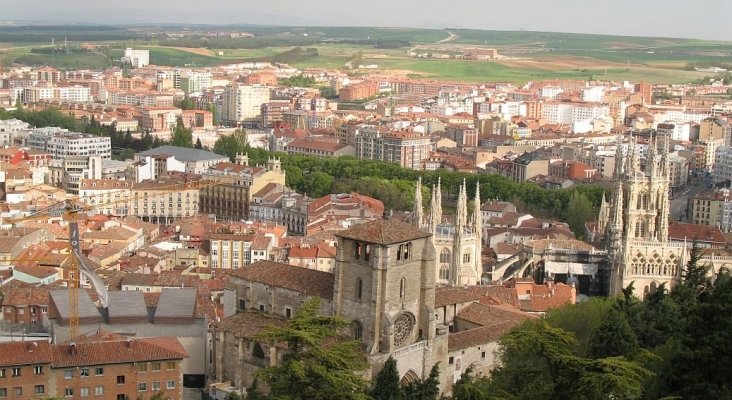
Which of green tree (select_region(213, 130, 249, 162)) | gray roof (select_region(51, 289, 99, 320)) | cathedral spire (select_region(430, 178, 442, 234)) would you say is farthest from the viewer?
green tree (select_region(213, 130, 249, 162))

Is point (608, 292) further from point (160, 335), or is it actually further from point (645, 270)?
point (160, 335)

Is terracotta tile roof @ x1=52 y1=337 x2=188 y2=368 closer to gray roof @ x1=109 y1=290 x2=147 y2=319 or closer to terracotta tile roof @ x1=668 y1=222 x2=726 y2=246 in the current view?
gray roof @ x1=109 y1=290 x2=147 y2=319

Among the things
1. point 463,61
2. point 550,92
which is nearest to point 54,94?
point 550,92

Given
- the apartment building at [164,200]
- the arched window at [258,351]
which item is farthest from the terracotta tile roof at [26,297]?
the apartment building at [164,200]

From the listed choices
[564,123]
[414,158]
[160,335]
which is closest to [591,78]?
[564,123]

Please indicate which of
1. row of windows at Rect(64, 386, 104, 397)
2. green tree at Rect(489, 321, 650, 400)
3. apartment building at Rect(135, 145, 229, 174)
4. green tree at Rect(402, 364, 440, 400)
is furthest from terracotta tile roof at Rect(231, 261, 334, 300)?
apartment building at Rect(135, 145, 229, 174)

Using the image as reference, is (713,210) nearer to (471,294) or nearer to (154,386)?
(471,294)
